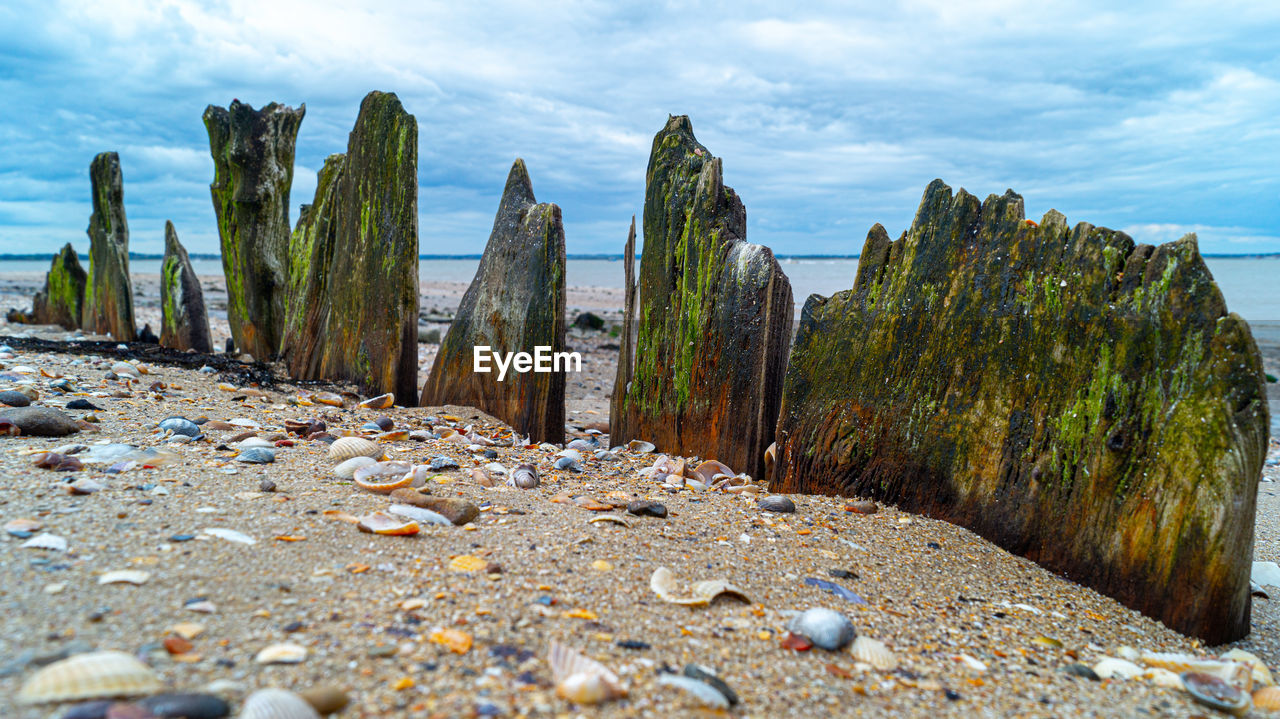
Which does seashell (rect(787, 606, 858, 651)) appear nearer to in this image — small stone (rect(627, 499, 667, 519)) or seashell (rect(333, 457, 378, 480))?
small stone (rect(627, 499, 667, 519))

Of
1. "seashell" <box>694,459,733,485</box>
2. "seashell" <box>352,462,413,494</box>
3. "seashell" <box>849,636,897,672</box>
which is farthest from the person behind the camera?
"seashell" <box>694,459,733,485</box>

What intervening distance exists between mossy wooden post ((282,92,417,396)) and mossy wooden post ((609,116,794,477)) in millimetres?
1756

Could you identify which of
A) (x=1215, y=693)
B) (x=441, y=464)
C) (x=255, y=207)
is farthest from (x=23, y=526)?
(x=255, y=207)

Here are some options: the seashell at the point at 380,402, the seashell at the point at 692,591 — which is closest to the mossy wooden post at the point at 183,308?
the seashell at the point at 380,402

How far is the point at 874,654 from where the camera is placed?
7.29ft

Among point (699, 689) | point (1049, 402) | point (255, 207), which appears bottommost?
point (699, 689)

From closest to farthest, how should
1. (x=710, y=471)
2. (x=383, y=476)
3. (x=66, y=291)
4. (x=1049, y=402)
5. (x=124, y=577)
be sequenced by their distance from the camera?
1. (x=124, y=577)
2. (x=1049, y=402)
3. (x=383, y=476)
4. (x=710, y=471)
5. (x=66, y=291)

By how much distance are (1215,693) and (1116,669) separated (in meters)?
0.24

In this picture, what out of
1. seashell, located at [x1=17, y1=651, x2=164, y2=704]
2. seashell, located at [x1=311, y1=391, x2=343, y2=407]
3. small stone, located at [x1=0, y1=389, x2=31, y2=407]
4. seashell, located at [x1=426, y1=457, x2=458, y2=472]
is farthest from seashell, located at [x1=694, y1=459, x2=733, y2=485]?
small stone, located at [x1=0, y1=389, x2=31, y2=407]

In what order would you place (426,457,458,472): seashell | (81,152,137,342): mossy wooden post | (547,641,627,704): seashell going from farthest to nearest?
(81,152,137,342): mossy wooden post → (426,457,458,472): seashell → (547,641,627,704): seashell

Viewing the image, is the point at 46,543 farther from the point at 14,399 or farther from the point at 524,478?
the point at 14,399

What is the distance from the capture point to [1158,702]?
2193 millimetres

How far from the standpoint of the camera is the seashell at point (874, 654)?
2.19 metres

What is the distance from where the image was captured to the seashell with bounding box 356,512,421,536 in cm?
265
